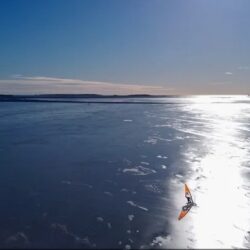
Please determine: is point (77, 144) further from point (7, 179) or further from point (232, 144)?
point (232, 144)

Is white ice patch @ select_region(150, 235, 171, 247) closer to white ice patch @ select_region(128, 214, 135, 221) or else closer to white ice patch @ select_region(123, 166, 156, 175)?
white ice patch @ select_region(128, 214, 135, 221)

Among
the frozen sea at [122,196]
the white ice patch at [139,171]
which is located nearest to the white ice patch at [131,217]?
the frozen sea at [122,196]

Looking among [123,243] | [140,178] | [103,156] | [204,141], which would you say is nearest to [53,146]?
[103,156]

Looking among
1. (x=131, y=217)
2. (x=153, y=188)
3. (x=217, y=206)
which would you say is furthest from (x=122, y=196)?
(x=217, y=206)

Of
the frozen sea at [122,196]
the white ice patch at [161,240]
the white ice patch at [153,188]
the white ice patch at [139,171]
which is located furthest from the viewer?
the white ice patch at [139,171]

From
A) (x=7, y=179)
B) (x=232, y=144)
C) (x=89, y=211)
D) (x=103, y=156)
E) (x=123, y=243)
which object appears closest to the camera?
(x=123, y=243)

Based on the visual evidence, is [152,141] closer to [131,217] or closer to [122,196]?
[122,196]

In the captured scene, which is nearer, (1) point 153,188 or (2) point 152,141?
(1) point 153,188

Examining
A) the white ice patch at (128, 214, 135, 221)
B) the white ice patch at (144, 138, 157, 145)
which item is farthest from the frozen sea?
the white ice patch at (144, 138, 157, 145)

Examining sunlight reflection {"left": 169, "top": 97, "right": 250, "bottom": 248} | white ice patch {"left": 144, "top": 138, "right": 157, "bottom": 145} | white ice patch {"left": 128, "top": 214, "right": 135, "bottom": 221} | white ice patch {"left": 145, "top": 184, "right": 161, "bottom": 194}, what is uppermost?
white ice patch {"left": 128, "top": 214, "right": 135, "bottom": 221}

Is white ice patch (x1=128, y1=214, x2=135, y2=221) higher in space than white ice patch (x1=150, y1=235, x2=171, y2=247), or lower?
higher

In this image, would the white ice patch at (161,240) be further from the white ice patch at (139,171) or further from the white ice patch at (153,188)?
the white ice patch at (139,171)
